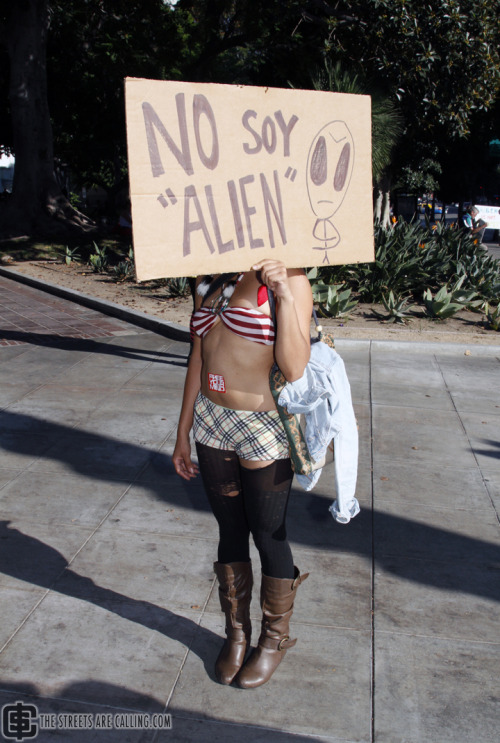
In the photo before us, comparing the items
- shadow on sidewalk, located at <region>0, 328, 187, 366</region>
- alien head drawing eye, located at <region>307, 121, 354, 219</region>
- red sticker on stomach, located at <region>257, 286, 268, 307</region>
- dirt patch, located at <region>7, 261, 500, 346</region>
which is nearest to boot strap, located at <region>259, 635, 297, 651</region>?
red sticker on stomach, located at <region>257, 286, 268, 307</region>

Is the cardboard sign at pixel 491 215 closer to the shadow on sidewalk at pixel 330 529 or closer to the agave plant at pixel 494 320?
the agave plant at pixel 494 320

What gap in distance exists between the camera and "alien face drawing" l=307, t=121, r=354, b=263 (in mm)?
2902

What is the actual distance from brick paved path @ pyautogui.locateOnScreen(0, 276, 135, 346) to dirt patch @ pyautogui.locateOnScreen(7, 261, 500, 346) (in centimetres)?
63

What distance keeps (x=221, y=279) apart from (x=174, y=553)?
1.84m

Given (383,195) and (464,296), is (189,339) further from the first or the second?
(383,195)

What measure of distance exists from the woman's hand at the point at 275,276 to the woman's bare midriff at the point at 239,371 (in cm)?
25

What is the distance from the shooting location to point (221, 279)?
9.73 ft

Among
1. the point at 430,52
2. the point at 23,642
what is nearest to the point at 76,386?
the point at 23,642

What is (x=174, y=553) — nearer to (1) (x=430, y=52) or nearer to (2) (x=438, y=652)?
(2) (x=438, y=652)

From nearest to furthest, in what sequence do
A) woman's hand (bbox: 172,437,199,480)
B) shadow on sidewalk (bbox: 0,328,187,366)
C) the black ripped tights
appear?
the black ripped tights
woman's hand (bbox: 172,437,199,480)
shadow on sidewalk (bbox: 0,328,187,366)

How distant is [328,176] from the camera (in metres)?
2.94

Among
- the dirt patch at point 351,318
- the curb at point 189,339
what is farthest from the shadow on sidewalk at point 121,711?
the dirt patch at point 351,318

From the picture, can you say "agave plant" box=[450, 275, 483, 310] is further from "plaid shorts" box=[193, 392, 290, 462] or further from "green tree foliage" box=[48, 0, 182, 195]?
"green tree foliage" box=[48, 0, 182, 195]

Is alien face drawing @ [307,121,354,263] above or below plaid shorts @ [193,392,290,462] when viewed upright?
above
